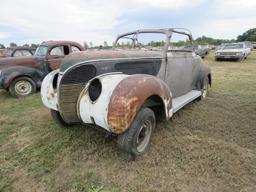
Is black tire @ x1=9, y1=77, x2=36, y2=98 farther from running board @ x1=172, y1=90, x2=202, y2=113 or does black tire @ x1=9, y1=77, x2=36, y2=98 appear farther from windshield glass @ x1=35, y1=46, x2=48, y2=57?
running board @ x1=172, y1=90, x2=202, y2=113

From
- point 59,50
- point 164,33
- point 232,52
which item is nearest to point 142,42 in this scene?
point 164,33

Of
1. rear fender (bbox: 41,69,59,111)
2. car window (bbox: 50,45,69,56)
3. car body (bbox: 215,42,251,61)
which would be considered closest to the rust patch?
rear fender (bbox: 41,69,59,111)

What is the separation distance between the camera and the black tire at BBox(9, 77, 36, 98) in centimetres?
619

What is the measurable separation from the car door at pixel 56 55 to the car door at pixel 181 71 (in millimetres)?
4223

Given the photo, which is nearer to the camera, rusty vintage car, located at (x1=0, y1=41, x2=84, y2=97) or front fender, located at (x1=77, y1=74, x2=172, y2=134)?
front fender, located at (x1=77, y1=74, x2=172, y2=134)

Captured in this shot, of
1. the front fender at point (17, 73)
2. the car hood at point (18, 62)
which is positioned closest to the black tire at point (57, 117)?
the front fender at point (17, 73)

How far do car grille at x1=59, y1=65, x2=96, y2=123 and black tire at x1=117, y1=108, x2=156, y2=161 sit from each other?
0.80 m

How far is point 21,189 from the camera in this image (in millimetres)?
2377

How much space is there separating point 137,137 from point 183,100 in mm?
1828

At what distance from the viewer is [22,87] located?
6.36 m

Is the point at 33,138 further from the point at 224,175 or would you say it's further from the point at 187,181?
the point at 224,175

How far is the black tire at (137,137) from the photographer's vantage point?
2533 mm

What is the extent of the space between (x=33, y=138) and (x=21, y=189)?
4.14 feet

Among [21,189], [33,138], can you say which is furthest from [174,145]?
[33,138]
